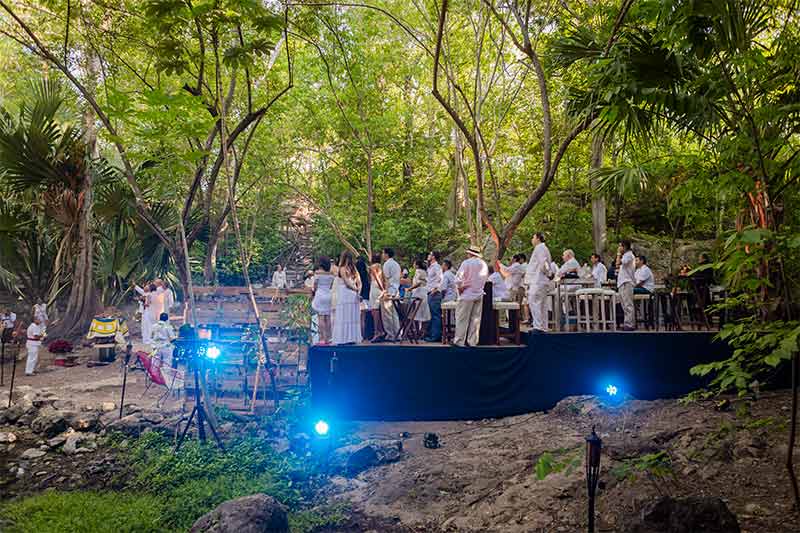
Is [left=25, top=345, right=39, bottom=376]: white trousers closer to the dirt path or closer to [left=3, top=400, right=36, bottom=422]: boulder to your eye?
[left=3, top=400, right=36, bottom=422]: boulder

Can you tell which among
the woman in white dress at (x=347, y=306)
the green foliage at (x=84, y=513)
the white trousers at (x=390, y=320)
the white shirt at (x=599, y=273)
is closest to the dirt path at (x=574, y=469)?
the woman in white dress at (x=347, y=306)

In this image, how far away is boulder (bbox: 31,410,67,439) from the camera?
9461mm

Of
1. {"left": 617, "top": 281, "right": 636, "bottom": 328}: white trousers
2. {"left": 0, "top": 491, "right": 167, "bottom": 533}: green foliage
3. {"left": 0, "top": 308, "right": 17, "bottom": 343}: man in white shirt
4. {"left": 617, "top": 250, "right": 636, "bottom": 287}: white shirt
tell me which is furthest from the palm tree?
{"left": 617, "top": 281, "right": 636, "bottom": 328}: white trousers

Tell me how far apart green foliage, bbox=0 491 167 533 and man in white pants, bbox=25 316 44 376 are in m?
7.23

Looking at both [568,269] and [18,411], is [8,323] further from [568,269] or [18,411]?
[568,269]

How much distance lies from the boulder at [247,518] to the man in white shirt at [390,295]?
5043mm

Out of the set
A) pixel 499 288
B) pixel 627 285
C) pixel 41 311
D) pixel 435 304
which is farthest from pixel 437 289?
pixel 41 311

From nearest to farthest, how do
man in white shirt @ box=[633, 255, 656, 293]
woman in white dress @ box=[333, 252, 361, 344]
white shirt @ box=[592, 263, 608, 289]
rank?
1. woman in white dress @ box=[333, 252, 361, 344]
2. man in white shirt @ box=[633, 255, 656, 293]
3. white shirt @ box=[592, 263, 608, 289]

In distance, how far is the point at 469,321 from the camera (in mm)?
8789

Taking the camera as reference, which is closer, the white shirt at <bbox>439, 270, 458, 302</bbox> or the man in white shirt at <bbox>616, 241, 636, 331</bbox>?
the man in white shirt at <bbox>616, 241, 636, 331</bbox>

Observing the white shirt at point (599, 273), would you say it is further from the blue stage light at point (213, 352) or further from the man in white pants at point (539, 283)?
the blue stage light at point (213, 352)

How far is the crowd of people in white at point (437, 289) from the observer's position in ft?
28.9

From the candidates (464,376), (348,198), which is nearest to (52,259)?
(348,198)

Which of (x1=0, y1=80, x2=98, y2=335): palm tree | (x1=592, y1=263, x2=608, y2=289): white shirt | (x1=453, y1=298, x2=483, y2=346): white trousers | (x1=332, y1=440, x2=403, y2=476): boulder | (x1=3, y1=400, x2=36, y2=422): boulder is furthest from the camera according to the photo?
(x1=0, y1=80, x2=98, y2=335): palm tree
